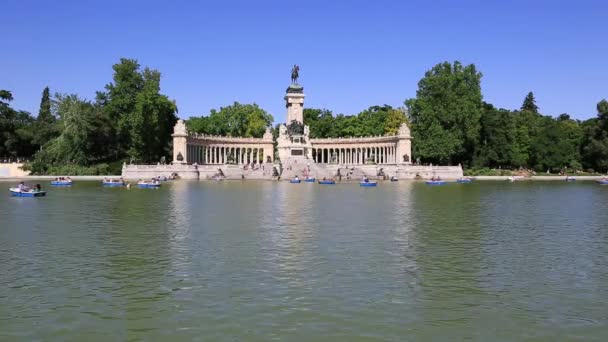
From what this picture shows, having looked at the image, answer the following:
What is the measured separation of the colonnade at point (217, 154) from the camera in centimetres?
9588

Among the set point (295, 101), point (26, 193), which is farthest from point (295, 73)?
point (26, 193)

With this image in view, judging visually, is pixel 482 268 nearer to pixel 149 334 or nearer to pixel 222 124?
pixel 149 334

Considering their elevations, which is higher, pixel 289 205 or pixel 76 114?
pixel 76 114

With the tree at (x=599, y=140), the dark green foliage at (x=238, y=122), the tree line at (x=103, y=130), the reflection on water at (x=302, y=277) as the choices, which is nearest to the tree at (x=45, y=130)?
the tree line at (x=103, y=130)

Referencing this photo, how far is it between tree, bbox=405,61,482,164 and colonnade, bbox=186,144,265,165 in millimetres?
29311

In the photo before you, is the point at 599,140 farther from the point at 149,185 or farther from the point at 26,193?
the point at 26,193

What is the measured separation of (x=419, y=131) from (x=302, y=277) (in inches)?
3147

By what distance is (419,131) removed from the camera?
308 feet

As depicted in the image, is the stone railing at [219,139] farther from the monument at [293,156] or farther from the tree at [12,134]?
the tree at [12,134]

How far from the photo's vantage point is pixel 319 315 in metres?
12.9

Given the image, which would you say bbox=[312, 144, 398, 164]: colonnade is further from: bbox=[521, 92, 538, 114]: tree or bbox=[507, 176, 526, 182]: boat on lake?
bbox=[521, 92, 538, 114]: tree

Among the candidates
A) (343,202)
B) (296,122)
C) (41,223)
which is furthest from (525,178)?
(41,223)

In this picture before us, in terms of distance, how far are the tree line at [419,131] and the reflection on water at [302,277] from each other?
56.8 meters

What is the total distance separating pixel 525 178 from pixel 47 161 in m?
70.1
